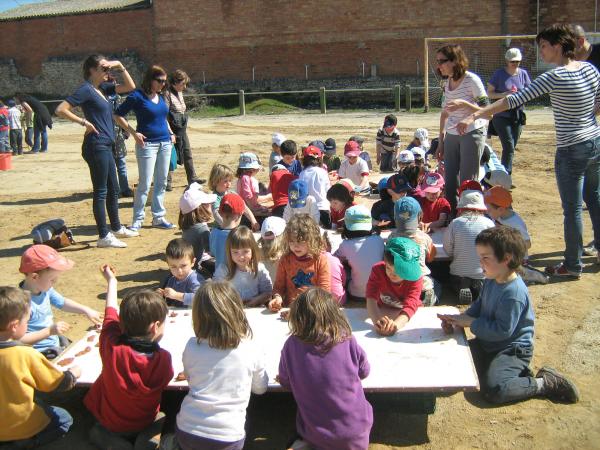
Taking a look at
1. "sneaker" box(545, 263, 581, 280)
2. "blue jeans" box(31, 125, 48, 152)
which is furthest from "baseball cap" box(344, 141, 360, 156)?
"blue jeans" box(31, 125, 48, 152)

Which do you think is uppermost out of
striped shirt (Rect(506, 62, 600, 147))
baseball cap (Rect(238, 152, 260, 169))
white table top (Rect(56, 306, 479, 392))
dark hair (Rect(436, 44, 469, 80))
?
dark hair (Rect(436, 44, 469, 80))

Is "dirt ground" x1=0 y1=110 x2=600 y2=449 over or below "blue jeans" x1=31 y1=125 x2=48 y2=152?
below

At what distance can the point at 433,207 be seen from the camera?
664 centimetres

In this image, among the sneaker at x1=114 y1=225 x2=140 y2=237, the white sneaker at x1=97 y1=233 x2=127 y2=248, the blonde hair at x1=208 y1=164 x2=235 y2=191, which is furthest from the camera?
the sneaker at x1=114 y1=225 x2=140 y2=237

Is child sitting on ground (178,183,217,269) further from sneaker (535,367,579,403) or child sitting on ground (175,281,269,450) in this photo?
sneaker (535,367,579,403)

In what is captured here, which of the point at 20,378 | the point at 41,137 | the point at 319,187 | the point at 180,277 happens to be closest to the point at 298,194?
the point at 319,187

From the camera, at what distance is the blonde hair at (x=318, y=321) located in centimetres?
337

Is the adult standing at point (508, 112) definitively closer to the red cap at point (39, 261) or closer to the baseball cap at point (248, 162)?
the baseball cap at point (248, 162)

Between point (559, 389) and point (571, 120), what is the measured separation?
2581mm

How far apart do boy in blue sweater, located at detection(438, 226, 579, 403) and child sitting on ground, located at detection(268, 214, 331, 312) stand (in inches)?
46.1

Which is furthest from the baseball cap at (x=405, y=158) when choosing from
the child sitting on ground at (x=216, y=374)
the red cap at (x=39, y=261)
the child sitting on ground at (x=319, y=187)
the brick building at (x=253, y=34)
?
the brick building at (x=253, y=34)

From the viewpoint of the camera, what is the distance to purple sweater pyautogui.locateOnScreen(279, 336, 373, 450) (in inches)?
131

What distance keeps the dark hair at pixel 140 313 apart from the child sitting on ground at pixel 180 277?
1.48 m

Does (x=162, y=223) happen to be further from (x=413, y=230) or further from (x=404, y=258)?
(x=404, y=258)
